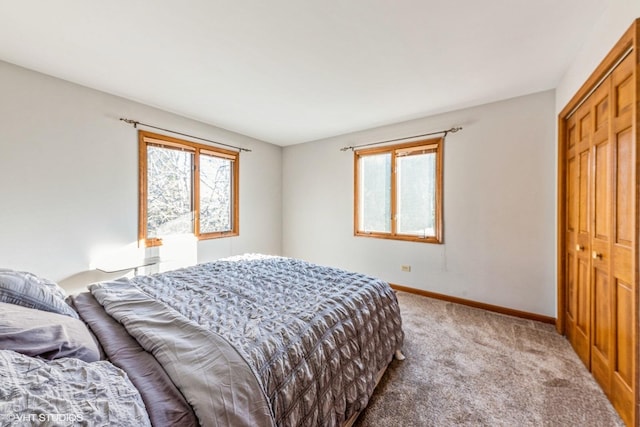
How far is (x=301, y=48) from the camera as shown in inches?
78.7

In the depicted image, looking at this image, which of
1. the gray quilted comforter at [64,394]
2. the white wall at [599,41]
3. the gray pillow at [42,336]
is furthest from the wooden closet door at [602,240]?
the gray pillow at [42,336]

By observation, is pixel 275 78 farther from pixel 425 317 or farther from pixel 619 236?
pixel 425 317

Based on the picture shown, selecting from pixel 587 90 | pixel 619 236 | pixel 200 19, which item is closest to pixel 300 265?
pixel 200 19

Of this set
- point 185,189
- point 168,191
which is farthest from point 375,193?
point 168,191

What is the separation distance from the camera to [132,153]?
2.97 m

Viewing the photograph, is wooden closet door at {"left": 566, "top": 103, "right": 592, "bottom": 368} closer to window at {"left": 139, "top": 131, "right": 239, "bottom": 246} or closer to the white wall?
the white wall

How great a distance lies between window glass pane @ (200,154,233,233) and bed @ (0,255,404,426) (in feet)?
6.30

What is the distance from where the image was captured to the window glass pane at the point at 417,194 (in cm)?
348

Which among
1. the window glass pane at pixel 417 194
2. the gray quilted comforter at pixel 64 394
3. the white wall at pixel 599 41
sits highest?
the white wall at pixel 599 41

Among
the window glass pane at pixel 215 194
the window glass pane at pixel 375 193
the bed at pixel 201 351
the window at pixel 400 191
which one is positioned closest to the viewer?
the bed at pixel 201 351

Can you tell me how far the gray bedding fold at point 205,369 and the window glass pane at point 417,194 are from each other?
3120mm

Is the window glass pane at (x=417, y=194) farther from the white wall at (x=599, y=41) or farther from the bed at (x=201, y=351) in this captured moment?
the bed at (x=201, y=351)

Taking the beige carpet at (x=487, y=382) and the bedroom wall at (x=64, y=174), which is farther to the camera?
the bedroom wall at (x=64, y=174)

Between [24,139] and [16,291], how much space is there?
196 centimetres
